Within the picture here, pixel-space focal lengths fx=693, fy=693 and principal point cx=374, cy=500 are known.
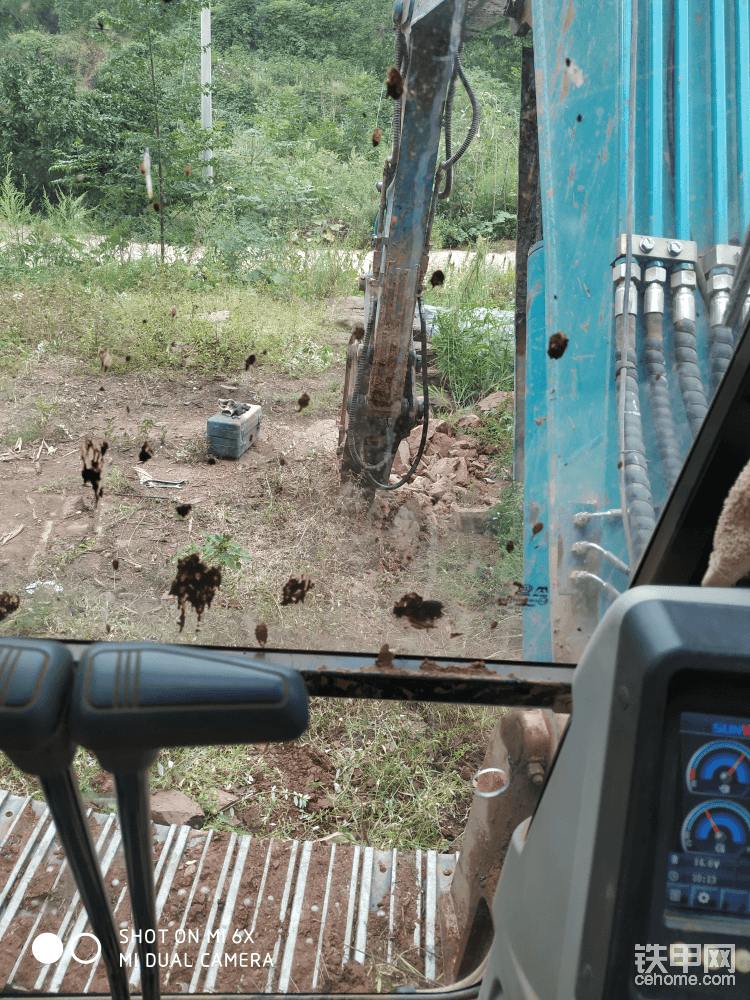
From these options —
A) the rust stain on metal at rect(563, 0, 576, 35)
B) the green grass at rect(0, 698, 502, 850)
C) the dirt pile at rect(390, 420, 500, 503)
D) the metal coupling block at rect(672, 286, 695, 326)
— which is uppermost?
the rust stain on metal at rect(563, 0, 576, 35)

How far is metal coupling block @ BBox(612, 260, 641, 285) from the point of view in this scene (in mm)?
668

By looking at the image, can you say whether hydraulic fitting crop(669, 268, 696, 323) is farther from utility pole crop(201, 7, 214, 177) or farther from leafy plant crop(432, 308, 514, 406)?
leafy plant crop(432, 308, 514, 406)

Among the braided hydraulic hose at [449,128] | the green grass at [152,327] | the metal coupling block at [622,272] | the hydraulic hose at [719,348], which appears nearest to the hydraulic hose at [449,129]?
the braided hydraulic hose at [449,128]

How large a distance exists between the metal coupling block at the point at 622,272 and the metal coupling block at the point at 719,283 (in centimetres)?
6

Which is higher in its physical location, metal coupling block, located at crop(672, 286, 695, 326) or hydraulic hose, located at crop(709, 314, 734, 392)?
metal coupling block, located at crop(672, 286, 695, 326)

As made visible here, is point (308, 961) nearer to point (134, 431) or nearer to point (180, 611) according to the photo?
point (180, 611)

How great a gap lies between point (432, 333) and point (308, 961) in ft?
5.67

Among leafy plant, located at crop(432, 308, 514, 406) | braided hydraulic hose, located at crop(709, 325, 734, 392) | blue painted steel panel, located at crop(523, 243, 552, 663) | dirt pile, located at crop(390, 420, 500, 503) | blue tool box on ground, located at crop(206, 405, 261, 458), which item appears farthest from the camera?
dirt pile, located at crop(390, 420, 500, 503)

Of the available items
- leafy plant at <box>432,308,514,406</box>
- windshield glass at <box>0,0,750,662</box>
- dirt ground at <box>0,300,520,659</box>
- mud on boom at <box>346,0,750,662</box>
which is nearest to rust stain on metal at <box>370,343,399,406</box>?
windshield glass at <box>0,0,750,662</box>


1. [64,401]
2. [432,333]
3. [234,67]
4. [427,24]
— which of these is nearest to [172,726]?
[234,67]

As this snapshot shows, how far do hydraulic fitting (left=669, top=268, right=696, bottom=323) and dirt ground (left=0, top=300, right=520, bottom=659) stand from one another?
Result: 590 mm

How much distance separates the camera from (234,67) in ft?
2.98

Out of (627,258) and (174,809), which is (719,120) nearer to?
(627,258)

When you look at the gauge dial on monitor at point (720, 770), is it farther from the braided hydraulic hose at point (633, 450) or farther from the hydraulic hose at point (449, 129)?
the hydraulic hose at point (449, 129)
